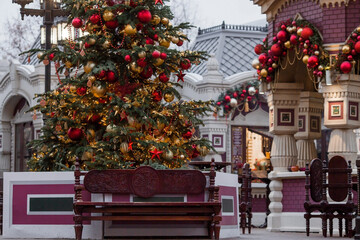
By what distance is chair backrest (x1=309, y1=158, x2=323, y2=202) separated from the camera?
16656 mm

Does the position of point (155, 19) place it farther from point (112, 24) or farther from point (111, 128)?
point (111, 128)

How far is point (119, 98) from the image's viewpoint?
14703 millimetres

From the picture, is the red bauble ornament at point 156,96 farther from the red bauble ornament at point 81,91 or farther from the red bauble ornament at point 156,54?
the red bauble ornament at point 81,91

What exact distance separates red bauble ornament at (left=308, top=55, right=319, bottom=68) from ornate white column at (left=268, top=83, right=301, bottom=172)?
6.99ft

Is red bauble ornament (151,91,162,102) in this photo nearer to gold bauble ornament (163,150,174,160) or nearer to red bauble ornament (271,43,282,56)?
gold bauble ornament (163,150,174,160)

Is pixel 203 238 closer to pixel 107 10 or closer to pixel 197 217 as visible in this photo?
pixel 197 217

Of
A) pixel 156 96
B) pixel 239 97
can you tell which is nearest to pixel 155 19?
pixel 156 96

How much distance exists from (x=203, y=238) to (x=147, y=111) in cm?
240

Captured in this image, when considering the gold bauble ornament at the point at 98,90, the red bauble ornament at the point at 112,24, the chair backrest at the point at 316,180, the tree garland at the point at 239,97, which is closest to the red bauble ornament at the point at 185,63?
the red bauble ornament at the point at 112,24

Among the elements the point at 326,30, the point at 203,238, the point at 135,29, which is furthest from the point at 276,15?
the point at 203,238

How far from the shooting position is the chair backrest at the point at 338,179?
647 inches

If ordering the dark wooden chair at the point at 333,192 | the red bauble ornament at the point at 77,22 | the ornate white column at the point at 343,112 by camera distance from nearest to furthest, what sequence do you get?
the red bauble ornament at the point at 77,22
the dark wooden chair at the point at 333,192
the ornate white column at the point at 343,112

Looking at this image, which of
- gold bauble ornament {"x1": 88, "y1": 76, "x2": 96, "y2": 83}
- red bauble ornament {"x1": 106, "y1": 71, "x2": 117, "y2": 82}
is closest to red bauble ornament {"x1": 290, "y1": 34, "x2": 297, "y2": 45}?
red bauble ornament {"x1": 106, "y1": 71, "x2": 117, "y2": 82}

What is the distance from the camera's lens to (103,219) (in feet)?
43.5
